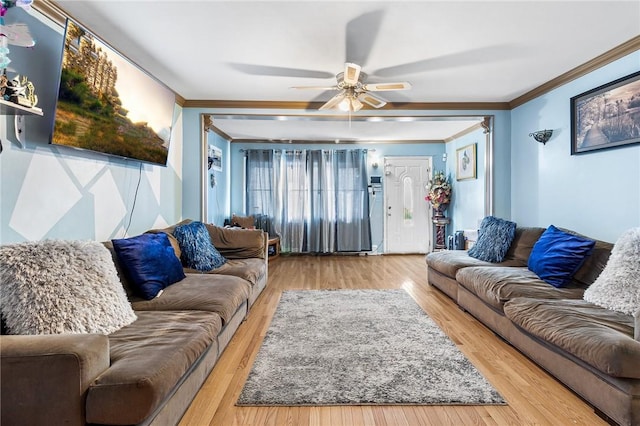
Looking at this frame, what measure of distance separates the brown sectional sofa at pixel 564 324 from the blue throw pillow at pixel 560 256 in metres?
0.07

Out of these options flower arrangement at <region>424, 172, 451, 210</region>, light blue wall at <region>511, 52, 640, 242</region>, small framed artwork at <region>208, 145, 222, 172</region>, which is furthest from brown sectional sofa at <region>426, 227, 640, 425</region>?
small framed artwork at <region>208, 145, 222, 172</region>

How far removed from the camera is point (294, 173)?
23.2 ft

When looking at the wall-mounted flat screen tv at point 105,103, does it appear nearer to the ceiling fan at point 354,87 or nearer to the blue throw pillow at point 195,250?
the blue throw pillow at point 195,250

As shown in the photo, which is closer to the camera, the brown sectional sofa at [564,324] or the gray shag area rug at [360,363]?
the brown sectional sofa at [564,324]

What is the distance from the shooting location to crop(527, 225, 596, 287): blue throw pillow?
2799mm

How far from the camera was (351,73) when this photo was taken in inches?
117

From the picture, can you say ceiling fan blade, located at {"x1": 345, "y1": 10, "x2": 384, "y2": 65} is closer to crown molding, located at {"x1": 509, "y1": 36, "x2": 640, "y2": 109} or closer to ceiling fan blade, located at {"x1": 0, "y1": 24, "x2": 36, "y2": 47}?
ceiling fan blade, located at {"x1": 0, "y1": 24, "x2": 36, "y2": 47}

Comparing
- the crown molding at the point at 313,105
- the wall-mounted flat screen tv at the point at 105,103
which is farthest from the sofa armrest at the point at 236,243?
the crown molding at the point at 313,105

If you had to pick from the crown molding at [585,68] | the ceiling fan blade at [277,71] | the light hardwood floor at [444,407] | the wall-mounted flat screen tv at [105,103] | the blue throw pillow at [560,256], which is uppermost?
the ceiling fan blade at [277,71]

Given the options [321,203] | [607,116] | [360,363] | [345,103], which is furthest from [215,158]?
[607,116]

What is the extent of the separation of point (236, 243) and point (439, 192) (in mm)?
4284

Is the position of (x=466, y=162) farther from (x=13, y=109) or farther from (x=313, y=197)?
(x=13, y=109)

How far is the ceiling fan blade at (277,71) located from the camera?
3.27 meters

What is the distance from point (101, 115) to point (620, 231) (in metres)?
4.23
